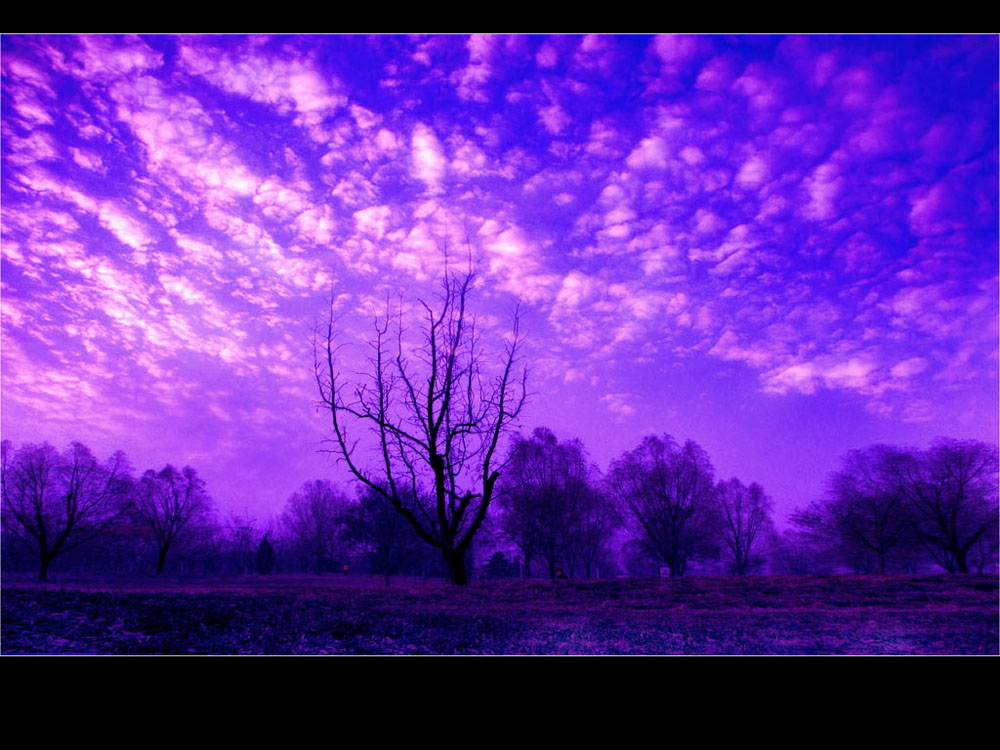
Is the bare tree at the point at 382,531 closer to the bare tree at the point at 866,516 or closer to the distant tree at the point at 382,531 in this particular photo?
the distant tree at the point at 382,531

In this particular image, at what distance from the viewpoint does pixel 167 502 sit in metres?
39.7

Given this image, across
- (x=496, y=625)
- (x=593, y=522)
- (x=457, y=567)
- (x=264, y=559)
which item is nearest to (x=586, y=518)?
(x=593, y=522)

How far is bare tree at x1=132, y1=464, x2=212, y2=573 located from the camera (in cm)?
3855

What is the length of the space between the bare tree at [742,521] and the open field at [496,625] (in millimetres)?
30833

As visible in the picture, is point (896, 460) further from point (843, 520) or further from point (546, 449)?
point (546, 449)

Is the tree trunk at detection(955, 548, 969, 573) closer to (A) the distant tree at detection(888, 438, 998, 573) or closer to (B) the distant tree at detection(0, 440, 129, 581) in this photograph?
(A) the distant tree at detection(888, 438, 998, 573)

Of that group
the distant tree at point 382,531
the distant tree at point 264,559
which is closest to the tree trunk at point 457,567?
the distant tree at point 382,531

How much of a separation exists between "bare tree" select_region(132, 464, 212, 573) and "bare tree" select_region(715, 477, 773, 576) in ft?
130

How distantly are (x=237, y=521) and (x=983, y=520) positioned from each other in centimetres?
6055

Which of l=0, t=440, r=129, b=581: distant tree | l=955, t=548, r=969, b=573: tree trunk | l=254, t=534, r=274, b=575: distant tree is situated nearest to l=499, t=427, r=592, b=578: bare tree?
l=955, t=548, r=969, b=573: tree trunk

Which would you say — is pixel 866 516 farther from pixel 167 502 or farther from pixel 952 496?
pixel 167 502

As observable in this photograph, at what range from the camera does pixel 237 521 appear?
57.1 metres

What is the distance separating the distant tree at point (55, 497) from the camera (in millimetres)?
24594
